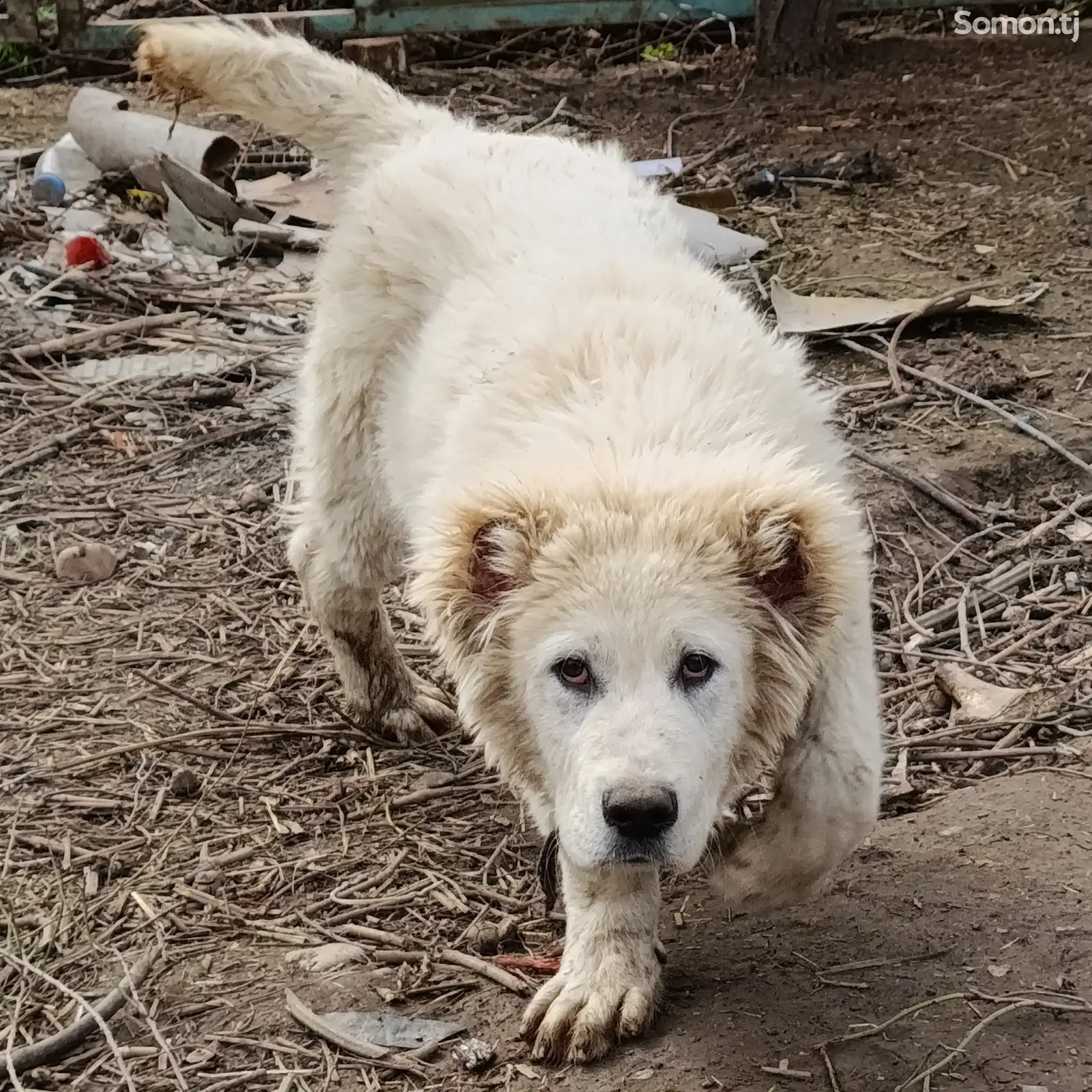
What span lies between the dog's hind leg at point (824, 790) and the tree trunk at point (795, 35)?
24.4ft

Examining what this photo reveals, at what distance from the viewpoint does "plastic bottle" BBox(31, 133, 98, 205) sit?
837 cm

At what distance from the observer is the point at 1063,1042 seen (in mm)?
2811

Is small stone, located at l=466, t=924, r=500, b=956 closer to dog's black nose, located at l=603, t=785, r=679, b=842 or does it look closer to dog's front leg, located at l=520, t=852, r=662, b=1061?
dog's front leg, located at l=520, t=852, r=662, b=1061

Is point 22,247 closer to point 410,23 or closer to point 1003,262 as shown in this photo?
point 410,23

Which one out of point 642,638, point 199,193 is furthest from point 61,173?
point 642,638

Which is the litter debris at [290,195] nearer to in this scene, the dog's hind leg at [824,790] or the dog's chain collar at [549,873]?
the dog's chain collar at [549,873]

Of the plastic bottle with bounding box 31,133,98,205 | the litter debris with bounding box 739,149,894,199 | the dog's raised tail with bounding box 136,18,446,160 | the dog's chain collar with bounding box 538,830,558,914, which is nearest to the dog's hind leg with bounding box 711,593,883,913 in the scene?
the dog's chain collar with bounding box 538,830,558,914

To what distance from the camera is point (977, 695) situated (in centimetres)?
430

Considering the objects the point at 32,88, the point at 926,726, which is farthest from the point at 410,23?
the point at 926,726

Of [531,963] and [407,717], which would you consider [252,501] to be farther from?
[531,963]

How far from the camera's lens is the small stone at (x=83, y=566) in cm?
541

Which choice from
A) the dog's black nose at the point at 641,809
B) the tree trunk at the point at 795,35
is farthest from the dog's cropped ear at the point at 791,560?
the tree trunk at the point at 795,35

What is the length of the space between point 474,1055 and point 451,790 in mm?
1270

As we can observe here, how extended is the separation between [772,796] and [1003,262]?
4545 millimetres
